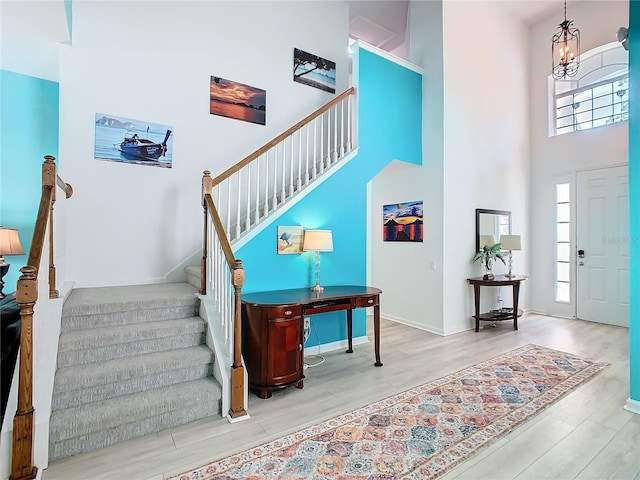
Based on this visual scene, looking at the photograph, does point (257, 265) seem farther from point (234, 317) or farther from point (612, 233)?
point (612, 233)

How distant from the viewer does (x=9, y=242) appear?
3439 mm

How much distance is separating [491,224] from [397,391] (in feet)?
12.3

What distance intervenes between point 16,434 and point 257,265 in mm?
2267

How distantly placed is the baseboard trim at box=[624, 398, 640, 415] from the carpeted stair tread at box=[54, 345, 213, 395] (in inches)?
138

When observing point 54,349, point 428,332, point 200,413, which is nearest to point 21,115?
point 54,349

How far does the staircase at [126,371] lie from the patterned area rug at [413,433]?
0.63 metres

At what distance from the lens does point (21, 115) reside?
3.86m

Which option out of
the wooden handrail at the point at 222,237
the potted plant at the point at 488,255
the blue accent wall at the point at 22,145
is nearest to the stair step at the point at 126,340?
the wooden handrail at the point at 222,237

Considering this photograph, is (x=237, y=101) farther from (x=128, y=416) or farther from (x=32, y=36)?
(x=128, y=416)

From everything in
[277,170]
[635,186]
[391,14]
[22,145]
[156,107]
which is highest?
[391,14]

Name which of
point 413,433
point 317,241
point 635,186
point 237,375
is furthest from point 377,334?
point 635,186

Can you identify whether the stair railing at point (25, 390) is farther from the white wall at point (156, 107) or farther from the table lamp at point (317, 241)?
the table lamp at point (317, 241)

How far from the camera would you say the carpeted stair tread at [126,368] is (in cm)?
242

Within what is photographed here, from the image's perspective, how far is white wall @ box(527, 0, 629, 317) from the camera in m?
5.51
